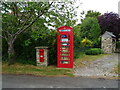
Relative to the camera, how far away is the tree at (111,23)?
66.6 feet

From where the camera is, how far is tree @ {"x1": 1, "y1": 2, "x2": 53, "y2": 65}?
6.48m

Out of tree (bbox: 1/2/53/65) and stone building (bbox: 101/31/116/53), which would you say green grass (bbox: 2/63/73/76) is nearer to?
tree (bbox: 1/2/53/65)

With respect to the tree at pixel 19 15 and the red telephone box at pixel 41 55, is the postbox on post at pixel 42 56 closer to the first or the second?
the red telephone box at pixel 41 55

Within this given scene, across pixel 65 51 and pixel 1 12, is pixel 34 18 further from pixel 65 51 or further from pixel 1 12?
pixel 65 51

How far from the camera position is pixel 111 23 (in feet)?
68.0

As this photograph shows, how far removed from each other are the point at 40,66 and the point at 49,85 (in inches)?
132

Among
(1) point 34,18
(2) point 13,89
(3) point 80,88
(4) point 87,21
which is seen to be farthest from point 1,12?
(4) point 87,21

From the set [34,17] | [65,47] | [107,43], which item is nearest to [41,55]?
[65,47]

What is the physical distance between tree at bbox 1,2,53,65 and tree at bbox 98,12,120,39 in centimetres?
1671

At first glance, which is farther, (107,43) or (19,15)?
(107,43)

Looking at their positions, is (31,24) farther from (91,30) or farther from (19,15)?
(91,30)

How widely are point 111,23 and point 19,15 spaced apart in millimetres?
17148

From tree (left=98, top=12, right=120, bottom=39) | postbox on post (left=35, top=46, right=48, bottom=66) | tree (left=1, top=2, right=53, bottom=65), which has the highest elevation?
tree (left=98, top=12, right=120, bottom=39)

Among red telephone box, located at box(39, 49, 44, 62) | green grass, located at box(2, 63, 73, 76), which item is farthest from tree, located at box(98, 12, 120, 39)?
green grass, located at box(2, 63, 73, 76)
